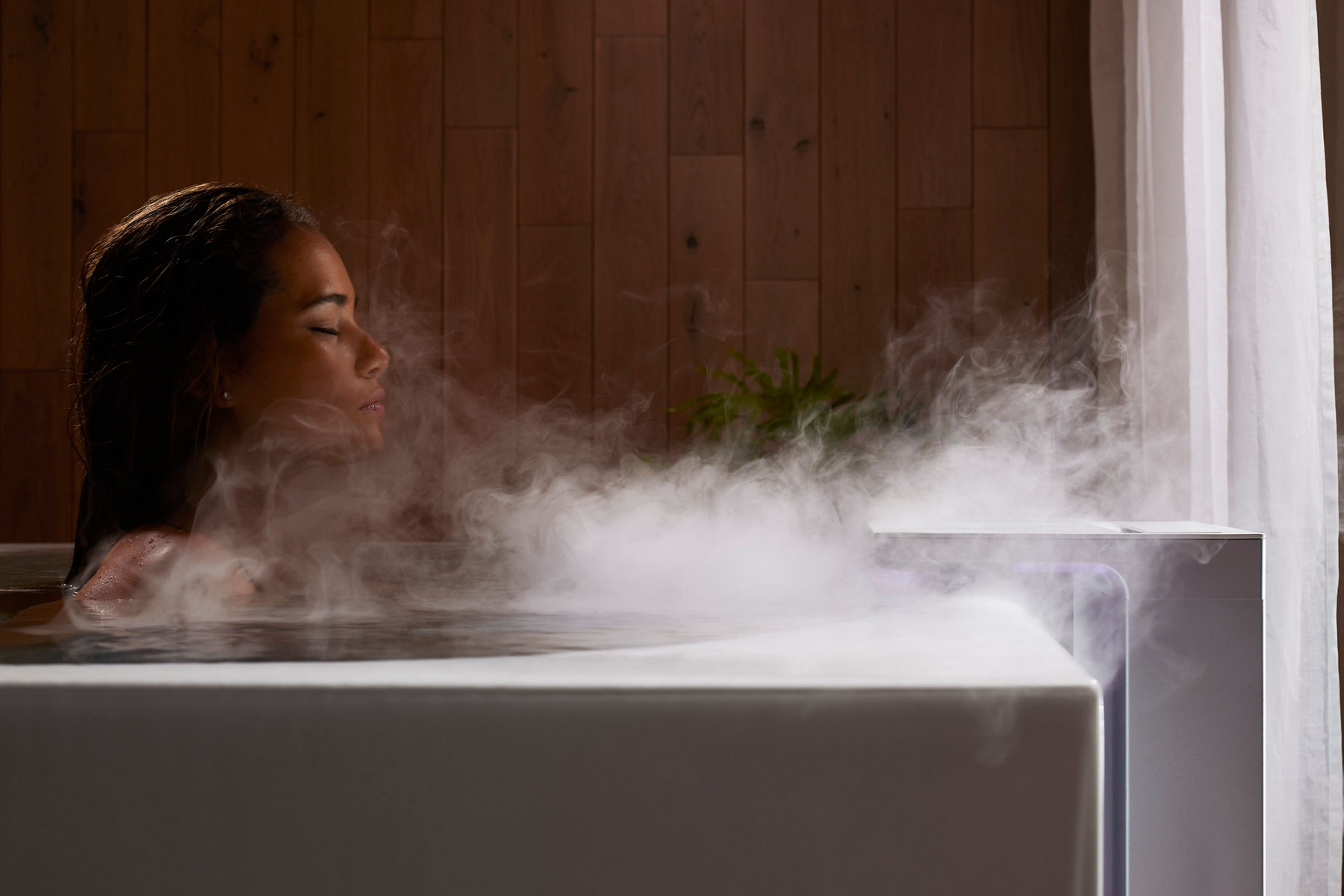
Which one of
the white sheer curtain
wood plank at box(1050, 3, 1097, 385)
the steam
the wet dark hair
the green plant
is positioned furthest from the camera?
wood plank at box(1050, 3, 1097, 385)

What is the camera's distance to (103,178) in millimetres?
2443

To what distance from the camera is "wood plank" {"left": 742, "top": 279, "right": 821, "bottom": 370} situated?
2344 mm

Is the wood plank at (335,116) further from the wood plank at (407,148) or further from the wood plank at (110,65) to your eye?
the wood plank at (110,65)

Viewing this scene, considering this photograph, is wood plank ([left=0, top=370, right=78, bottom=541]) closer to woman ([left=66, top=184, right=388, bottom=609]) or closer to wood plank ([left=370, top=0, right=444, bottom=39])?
wood plank ([left=370, top=0, right=444, bottom=39])

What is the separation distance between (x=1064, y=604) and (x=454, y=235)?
6.46ft

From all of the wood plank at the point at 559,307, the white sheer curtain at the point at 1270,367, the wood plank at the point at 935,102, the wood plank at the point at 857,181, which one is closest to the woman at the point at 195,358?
the white sheer curtain at the point at 1270,367

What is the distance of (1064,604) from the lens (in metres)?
0.64

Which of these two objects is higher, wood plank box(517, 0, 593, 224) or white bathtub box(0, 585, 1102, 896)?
wood plank box(517, 0, 593, 224)

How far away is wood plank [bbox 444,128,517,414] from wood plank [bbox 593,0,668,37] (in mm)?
309

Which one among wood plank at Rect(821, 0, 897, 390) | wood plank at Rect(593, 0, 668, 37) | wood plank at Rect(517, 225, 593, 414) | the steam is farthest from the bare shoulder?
wood plank at Rect(593, 0, 668, 37)

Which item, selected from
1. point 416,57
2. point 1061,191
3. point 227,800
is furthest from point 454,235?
point 227,800

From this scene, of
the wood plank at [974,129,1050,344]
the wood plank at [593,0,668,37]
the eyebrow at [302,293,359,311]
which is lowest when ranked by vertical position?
the eyebrow at [302,293,359,311]

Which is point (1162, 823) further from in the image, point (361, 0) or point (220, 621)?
point (361, 0)

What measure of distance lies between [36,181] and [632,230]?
1.37 m
